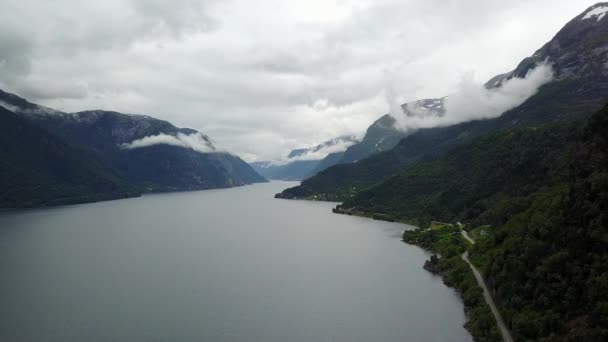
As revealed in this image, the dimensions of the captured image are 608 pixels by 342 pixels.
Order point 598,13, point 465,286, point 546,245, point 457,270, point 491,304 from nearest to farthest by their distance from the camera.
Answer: point 546,245 < point 491,304 < point 465,286 < point 457,270 < point 598,13

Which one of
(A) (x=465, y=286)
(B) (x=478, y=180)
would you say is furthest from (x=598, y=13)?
(A) (x=465, y=286)

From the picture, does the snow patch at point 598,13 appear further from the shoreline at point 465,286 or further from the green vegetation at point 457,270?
the shoreline at point 465,286

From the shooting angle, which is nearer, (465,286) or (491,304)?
(491,304)

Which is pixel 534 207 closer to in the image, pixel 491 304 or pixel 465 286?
pixel 465 286

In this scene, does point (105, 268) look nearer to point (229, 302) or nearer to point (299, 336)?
point (229, 302)

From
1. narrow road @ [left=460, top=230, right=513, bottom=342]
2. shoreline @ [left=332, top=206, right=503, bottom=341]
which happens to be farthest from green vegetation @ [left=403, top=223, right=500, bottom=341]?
narrow road @ [left=460, top=230, right=513, bottom=342]

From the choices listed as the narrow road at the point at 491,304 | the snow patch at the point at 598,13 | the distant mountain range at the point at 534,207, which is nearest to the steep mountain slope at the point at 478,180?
the distant mountain range at the point at 534,207

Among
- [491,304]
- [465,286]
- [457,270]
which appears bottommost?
[491,304]
